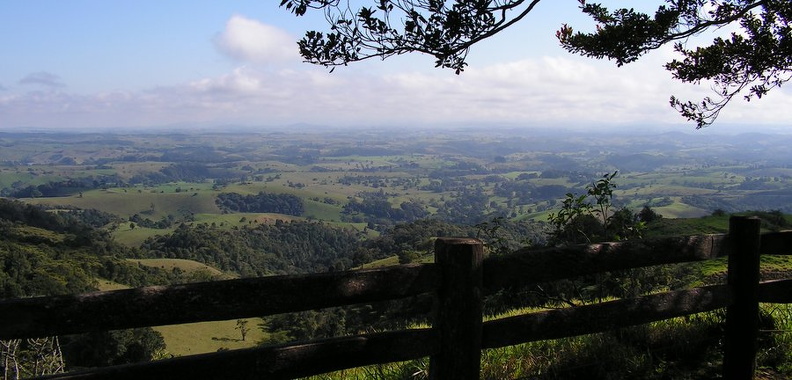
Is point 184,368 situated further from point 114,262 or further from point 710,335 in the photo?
point 114,262

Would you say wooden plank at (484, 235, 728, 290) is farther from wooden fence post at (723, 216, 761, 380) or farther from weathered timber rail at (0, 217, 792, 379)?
wooden fence post at (723, 216, 761, 380)

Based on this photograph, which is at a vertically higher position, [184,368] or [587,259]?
[587,259]

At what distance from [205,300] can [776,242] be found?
4290 millimetres

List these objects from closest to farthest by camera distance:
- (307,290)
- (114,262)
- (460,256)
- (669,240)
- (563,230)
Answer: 1. (307,290)
2. (460,256)
3. (669,240)
4. (563,230)
5. (114,262)

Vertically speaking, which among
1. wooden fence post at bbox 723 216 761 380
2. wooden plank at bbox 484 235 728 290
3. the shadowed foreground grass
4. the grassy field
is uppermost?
wooden plank at bbox 484 235 728 290

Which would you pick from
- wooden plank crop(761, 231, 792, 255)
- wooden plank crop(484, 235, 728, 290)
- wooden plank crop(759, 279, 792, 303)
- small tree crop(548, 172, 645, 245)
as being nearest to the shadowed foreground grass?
wooden plank crop(759, 279, 792, 303)

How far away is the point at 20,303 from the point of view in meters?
2.28

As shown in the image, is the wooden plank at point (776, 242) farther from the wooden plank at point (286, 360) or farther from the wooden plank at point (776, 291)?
the wooden plank at point (286, 360)

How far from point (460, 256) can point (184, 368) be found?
1.52m

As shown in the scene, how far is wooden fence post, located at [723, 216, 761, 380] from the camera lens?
4.02 meters

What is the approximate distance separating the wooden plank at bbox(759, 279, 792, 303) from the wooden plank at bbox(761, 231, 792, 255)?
0.25 meters

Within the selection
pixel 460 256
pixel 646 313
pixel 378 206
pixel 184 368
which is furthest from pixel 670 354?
pixel 378 206

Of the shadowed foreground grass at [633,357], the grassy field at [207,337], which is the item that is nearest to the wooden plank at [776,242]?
the shadowed foreground grass at [633,357]

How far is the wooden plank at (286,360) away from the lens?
252 centimetres
